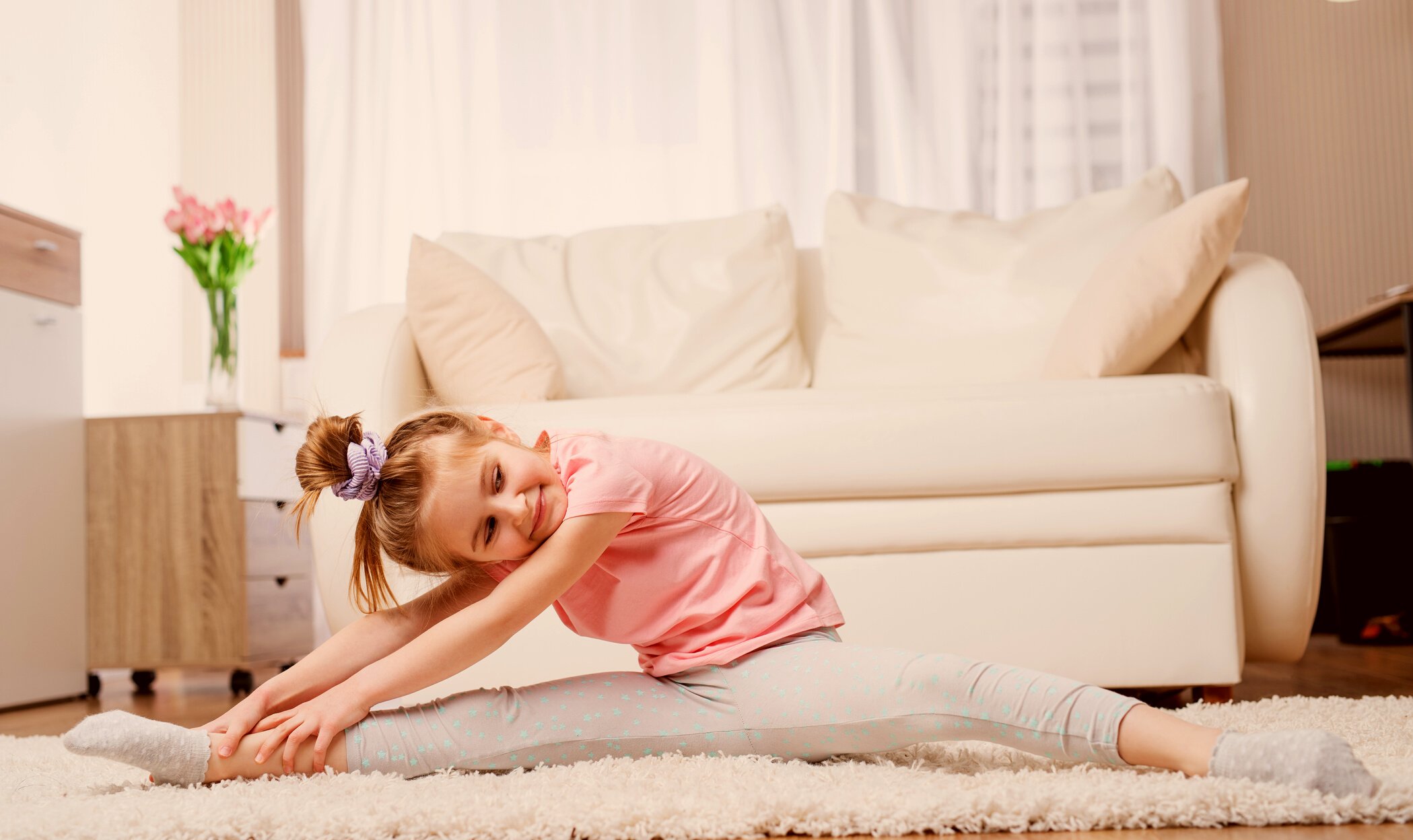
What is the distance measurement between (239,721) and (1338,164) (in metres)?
3.27

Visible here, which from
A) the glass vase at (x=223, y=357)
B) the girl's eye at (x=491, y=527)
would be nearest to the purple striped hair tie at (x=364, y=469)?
the girl's eye at (x=491, y=527)

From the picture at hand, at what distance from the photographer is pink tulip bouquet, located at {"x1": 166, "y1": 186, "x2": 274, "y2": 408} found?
9.00ft

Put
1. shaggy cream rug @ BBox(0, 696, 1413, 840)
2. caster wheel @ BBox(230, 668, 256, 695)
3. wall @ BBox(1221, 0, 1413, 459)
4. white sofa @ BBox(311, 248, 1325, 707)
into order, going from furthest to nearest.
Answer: wall @ BBox(1221, 0, 1413, 459), caster wheel @ BBox(230, 668, 256, 695), white sofa @ BBox(311, 248, 1325, 707), shaggy cream rug @ BBox(0, 696, 1413, 840)

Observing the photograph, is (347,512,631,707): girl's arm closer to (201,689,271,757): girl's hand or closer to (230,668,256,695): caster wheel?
(201,689,271,757): girl's hand

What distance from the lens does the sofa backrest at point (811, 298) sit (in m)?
2.47

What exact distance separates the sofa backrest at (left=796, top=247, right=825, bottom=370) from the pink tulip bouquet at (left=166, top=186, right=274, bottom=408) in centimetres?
138

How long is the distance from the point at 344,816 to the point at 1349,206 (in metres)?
3.27

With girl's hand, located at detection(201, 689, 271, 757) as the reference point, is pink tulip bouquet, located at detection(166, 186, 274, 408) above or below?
above

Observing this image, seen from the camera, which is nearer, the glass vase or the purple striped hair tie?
the purple striped hair tie

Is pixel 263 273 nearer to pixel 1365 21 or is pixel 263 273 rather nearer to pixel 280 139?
pixel 280 139

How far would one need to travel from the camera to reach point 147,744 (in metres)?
1.01

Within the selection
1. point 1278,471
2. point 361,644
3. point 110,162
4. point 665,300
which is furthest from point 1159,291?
point 110,162

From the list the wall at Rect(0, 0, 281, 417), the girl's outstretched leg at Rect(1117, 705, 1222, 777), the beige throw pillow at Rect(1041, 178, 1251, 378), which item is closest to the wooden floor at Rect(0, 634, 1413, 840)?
the beige throw pillow at Rect(1041, 178, 1251, 378)

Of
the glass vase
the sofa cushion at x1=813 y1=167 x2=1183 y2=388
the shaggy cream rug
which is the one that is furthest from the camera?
the glass vase
